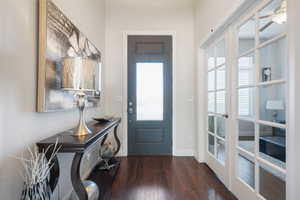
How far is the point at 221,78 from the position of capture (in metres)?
2.29

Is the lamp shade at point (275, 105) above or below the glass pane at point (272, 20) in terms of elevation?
below

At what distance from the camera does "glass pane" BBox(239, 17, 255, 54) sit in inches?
64.1

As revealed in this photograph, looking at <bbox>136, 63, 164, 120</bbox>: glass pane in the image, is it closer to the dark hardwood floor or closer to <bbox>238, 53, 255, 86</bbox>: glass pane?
the dark hardwood floor

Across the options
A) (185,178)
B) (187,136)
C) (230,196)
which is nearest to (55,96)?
(185,178)

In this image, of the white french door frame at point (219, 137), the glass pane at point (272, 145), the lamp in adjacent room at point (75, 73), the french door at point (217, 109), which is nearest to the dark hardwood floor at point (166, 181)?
Result: the white french door frame at point (219, 137)

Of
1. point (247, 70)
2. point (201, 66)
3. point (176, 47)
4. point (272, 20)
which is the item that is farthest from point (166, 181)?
point (176, 47)

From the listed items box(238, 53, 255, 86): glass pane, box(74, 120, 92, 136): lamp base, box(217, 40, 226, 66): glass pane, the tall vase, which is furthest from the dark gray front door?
the tall vase

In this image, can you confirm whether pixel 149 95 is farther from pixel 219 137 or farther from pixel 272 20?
pixel 272 20

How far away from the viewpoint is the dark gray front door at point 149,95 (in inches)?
127

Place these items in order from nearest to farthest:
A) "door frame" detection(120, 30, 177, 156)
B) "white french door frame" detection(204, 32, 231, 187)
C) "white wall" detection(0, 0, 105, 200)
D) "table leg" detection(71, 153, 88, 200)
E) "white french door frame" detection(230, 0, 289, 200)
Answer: "white wall" detection(0, 0, 105, 200) → "table leg" detection(71, 153, 88, 200) → "white french door frame" detection(230, 0, 289, 200) → "white french door frame" detection(204, 32, 231, 187) → "door frame" detection(120, 30, 177, 156)

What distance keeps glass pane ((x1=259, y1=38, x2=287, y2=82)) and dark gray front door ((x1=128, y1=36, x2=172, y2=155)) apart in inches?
73.7

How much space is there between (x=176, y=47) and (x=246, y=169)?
2402 millimetres

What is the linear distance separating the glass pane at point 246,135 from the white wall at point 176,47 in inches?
56.5

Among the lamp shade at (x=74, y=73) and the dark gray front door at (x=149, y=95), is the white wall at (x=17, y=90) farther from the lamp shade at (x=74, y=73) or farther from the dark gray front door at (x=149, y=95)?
the dark gray front door at (x=149, y=95)
